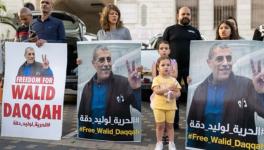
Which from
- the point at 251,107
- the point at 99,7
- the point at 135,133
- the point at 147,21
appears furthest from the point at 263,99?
the point at 99,7

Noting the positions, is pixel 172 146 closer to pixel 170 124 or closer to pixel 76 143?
pixel 170 124

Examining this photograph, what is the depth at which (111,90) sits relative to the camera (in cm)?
673

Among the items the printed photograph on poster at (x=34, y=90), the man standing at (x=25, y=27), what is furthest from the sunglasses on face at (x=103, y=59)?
the man standing at (x=25, y=27)

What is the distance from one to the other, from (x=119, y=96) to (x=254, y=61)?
1.88 m

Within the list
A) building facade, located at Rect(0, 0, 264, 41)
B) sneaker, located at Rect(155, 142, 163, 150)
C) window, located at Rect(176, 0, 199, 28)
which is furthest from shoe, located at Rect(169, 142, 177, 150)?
window, located at Rect(176, 0, 199, 28)

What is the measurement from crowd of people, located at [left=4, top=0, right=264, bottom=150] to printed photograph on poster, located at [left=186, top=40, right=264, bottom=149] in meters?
0.12

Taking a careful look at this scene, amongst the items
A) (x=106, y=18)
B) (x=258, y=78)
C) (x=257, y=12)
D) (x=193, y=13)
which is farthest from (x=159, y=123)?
(x=257, y=12)

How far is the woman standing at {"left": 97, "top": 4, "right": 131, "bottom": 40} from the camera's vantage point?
695 cm

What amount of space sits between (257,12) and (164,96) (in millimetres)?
20928

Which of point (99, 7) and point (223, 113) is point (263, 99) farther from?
point (99, 7)

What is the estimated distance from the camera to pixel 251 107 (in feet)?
18.6

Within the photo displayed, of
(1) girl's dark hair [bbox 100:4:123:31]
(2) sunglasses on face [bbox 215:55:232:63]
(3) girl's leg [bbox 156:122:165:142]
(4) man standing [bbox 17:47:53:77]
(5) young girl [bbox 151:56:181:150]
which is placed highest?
(1) girl's dark hair [bbox 100:4:123:31]

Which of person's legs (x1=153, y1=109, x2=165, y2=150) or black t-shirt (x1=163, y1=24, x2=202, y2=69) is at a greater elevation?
black t-shirt (x1=163, y1=24, x2=202, y2=69)

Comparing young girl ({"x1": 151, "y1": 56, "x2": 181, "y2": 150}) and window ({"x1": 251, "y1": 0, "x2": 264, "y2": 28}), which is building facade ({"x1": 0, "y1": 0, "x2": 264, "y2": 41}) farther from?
young girl ({"x1": 151, "y1": 56, "x2": 181, "y2": 150})
